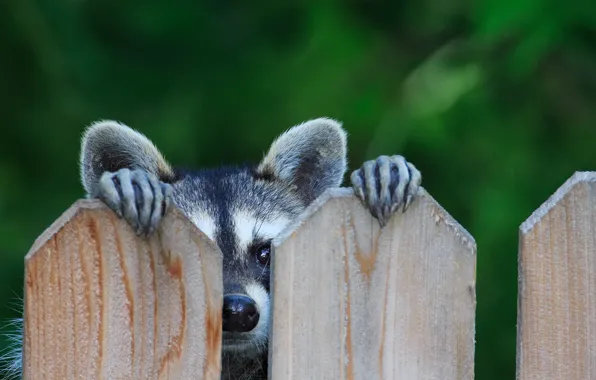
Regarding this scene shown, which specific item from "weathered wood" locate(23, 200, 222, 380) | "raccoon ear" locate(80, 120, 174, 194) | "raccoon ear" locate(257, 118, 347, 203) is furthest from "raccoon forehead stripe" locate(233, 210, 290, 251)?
"weathered wood" locate(23, 200, 222, 380)

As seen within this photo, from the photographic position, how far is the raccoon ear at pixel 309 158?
197 inches

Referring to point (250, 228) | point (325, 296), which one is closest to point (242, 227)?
point (250, 228)

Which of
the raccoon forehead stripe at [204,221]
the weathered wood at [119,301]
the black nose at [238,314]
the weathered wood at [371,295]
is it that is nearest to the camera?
the weathered wood at [119,301]

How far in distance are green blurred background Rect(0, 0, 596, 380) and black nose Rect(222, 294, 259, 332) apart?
6.66 feet

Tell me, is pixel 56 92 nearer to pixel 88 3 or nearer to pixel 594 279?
pixel 88 3

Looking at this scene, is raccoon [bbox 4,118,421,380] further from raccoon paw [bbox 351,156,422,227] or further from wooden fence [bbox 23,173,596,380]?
wooden fence [bbox 23,173,596,380]

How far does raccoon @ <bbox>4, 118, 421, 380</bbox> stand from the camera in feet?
9.68

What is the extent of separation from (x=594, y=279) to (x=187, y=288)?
1.07 metres

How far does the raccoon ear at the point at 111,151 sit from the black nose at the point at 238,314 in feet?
3.20

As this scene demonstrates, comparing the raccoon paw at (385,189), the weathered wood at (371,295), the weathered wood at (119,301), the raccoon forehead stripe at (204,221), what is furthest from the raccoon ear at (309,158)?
the weathered wood at (119,301)

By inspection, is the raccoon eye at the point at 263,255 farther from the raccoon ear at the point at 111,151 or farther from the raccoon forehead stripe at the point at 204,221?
the raccoon ear at the point at 111,151

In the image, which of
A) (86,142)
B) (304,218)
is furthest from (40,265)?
(86,142)

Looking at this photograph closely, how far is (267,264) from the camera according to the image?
462 cm

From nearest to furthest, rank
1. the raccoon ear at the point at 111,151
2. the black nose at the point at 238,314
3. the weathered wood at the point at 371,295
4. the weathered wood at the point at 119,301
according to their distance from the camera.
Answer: the weathered wood at the point at 119,301, the weathered wood at the point at 371,295, the black nose at the point at 238,314, the raccoon ear at the point at 111,151
